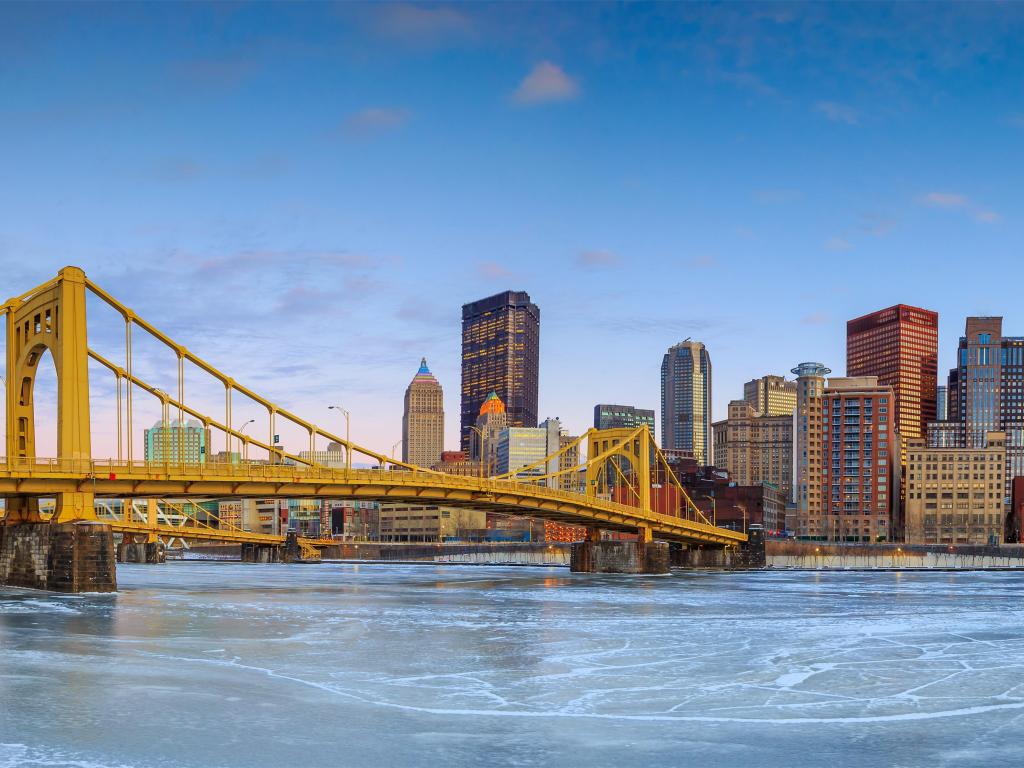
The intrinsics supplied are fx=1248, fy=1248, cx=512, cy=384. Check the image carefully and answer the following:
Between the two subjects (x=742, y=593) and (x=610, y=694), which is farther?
(x=742, y=593)

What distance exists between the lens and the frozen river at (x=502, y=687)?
2344 centimetres

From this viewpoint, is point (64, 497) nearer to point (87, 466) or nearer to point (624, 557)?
point (87, 466)

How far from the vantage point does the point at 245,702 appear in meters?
28.8

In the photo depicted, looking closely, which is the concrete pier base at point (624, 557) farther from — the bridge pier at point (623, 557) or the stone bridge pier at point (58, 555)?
the stone bridge pier at point (58, 555)

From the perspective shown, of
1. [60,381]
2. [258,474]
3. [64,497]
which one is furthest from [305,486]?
[60,381]

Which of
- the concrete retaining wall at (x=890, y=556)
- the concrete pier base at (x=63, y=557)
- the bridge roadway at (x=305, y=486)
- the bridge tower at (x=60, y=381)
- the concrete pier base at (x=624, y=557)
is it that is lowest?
the concrete retaining wall at (x=890, y=556)

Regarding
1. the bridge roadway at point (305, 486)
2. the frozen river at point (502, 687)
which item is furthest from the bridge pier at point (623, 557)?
the frozen river at point (502, 687)

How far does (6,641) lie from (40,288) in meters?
33.8

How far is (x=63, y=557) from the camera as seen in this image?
215 feet

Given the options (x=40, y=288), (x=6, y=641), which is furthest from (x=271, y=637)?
(x=40, y=288)

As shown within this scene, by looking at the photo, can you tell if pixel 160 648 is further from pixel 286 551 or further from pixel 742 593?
pixel 286 551

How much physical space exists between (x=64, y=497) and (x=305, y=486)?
51.1 feet

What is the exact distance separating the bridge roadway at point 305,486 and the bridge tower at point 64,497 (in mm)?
339

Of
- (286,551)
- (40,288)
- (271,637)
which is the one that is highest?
(40,288)
